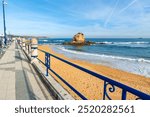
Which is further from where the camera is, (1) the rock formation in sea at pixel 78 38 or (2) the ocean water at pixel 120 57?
(1) the rock formation in sea at pixel 78 38

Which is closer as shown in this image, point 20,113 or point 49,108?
point 20,113

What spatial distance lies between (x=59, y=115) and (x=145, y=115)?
57.9 inches

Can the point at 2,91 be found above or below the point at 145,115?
below

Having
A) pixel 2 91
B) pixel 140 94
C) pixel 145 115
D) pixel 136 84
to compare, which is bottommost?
pixel 136 84

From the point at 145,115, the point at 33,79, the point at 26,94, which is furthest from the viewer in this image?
the point at 33,79

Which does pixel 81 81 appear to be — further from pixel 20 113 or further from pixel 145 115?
pixel 145 115

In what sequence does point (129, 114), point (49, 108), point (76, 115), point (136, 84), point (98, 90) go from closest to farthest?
point (129, 114) → point (76, 115) → point (49, 108) → point (98, 90) → point (136, 84)

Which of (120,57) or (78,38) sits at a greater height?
(78,38)

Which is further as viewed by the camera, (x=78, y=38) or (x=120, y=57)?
(x=78, y=38)

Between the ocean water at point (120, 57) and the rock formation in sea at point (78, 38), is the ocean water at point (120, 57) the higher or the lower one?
the lower one

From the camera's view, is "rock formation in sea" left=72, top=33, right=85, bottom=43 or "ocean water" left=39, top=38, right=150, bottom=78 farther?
"rock formation in sea" left=72, top=33, right=85, bottom=43

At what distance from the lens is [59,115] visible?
3.12 m

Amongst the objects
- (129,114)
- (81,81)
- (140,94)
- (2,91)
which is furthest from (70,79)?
(140,94)

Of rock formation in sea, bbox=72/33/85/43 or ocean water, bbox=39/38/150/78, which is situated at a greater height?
rock formation in sea, bbox=72/33/85/43
